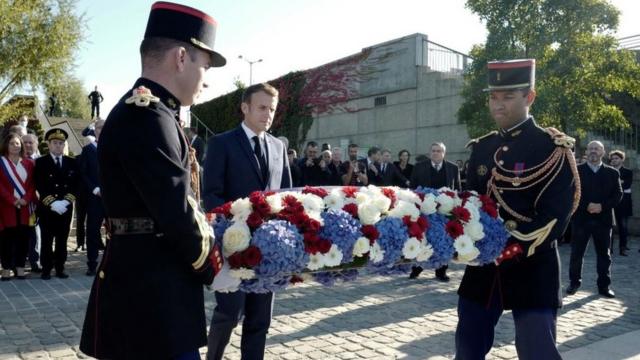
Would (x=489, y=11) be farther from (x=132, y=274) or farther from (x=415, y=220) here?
(x=132, y=274)

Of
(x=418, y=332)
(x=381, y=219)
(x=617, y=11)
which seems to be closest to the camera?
A: (x=381, y=219)

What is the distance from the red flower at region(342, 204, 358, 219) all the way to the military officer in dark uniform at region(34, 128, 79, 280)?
267 inches

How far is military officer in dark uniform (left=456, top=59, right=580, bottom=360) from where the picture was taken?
3193 mm

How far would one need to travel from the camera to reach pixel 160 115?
7.34 ft

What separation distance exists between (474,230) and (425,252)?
1.05 feet

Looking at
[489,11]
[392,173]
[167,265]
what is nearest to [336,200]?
[167,265]

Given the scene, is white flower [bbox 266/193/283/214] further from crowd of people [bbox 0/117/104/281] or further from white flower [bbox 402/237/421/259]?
crowd of people [bbox 0/117/104/281]

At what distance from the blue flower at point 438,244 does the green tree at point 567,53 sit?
1208 cm

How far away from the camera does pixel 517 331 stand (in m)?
3.28

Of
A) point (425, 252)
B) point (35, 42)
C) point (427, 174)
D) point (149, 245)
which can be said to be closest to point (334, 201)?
point (425, 252)

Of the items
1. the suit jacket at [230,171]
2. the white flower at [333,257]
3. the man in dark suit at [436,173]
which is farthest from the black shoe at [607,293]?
the white flower at [333,257]

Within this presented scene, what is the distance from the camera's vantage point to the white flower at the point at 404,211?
3.05 metres

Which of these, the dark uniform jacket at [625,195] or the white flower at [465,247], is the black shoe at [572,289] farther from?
the dark uniform jacket at [625,195]

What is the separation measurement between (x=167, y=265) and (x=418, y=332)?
4.00m
